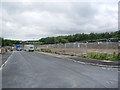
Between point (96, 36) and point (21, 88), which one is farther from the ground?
point (96, 36)

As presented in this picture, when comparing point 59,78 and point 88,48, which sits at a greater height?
point 88,48

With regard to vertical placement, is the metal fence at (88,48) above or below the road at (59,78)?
above

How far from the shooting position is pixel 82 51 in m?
22.3

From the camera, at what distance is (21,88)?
5.05m

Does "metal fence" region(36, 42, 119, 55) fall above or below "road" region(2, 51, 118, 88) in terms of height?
above

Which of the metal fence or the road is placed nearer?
the road

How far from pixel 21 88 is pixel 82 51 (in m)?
18.2

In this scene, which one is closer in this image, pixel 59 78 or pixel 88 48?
pixel 59 78

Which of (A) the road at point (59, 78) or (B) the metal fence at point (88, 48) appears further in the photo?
(B) the metal fence at point (88, 48)

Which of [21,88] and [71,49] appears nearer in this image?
[21,88]

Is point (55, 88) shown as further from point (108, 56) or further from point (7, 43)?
point (7, 43)

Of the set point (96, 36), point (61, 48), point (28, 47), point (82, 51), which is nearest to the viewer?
point (82, 51)

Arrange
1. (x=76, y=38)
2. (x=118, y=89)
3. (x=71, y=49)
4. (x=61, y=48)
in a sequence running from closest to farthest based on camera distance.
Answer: (x=118, y=89)
(x=71, y=49)
(x=61, y=48)
(x=76, y=38)

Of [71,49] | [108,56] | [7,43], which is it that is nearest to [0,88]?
[108,56]
